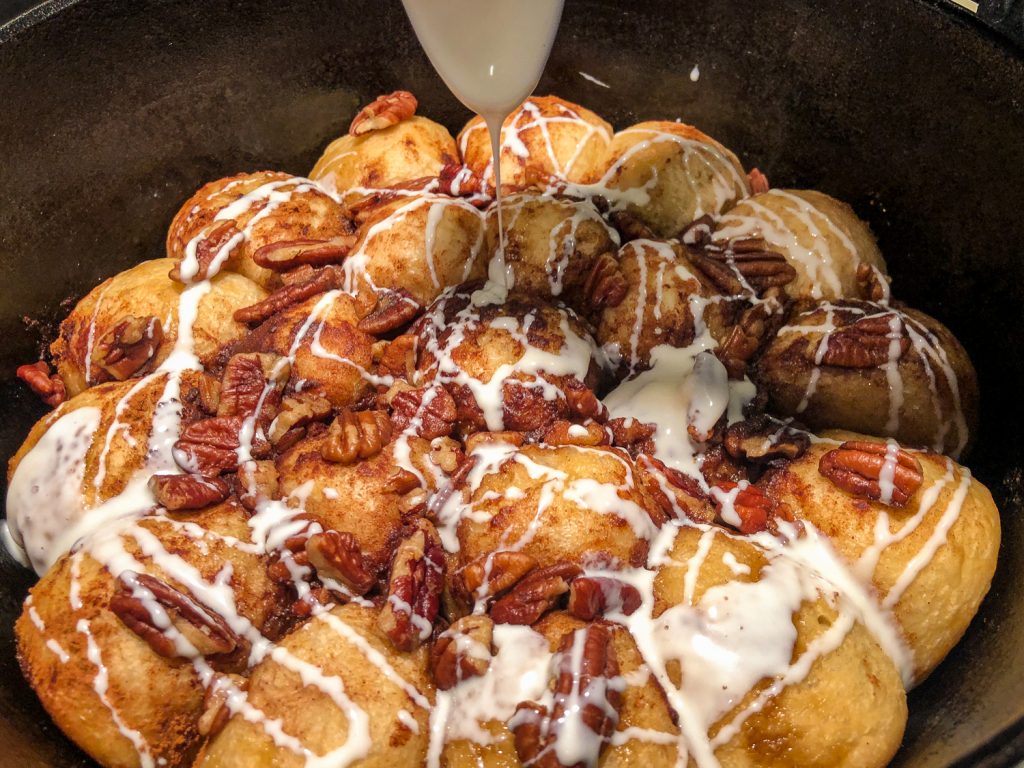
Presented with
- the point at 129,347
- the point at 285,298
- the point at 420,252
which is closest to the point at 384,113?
the point at 420,252

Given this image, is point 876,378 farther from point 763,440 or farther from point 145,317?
point 145,317

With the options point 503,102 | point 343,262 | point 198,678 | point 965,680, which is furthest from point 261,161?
point 965,680

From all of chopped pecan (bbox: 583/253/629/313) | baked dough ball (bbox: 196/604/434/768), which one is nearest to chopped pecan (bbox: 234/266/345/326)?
chopped pecan (bbox: 583/253/629/313)

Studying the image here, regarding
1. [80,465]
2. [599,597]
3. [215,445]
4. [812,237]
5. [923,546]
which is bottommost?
[80,465]

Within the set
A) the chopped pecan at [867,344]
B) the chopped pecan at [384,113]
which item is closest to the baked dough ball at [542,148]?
the chopped pecan at [384,113]

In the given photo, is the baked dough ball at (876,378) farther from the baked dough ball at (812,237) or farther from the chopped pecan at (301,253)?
the chopped pecan at (301,253)

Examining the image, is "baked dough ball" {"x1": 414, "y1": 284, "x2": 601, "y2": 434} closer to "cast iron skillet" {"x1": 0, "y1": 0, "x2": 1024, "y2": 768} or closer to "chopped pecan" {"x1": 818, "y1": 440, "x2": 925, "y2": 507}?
"chopped pecan" {"x1": 818, "y1": 440, "x2": 925, "y2": 507}
